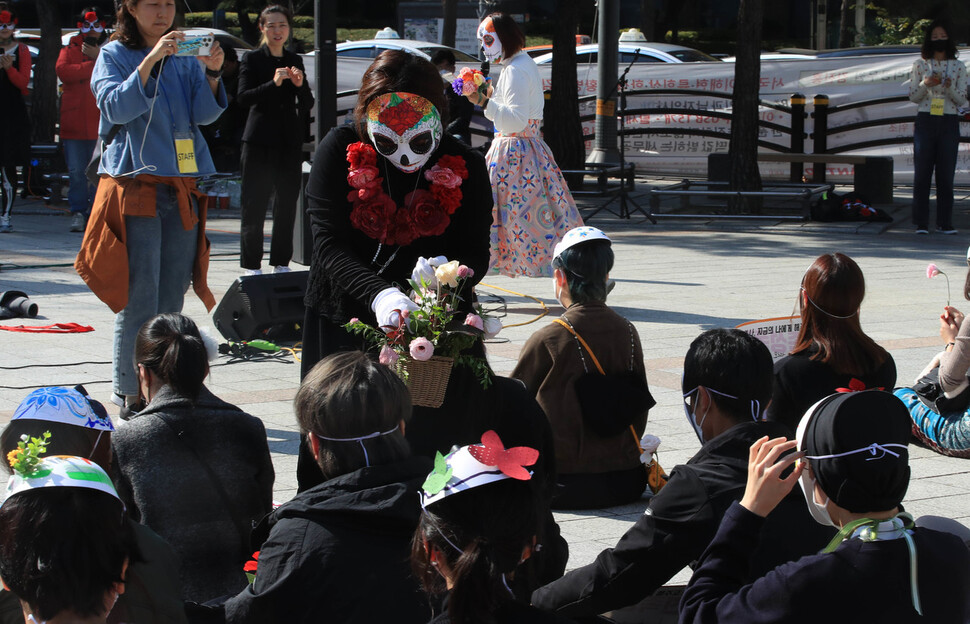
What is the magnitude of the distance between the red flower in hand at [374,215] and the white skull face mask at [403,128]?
147 mm

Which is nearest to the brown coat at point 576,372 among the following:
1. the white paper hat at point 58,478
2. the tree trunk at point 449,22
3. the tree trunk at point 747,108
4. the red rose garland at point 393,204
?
the red rose garland at point 393,204

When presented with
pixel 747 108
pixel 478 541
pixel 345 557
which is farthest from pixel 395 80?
pixel 747 108

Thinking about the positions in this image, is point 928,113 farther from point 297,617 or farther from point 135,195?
point 297,617

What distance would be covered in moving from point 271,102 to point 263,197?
0.72 metres

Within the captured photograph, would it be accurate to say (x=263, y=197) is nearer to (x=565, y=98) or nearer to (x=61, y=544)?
(x=61, y=544)

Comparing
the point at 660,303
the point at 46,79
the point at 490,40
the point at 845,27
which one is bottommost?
the point at 660,303

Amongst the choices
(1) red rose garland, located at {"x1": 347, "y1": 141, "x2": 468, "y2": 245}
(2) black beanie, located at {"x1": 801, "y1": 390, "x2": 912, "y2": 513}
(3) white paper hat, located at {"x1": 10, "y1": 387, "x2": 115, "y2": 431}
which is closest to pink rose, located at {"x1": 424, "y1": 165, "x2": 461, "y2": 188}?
(1) red rose garland, located at {"x1": 347, "y1": 141, "x2": 468, "y2": 245}

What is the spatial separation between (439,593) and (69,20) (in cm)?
3601

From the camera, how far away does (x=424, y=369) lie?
3648mm

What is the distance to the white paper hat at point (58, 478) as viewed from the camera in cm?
236

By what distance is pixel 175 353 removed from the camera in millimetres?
3684

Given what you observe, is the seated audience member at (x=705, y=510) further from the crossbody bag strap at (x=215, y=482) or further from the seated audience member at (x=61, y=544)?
the seated audience member at (x=61, y=544)

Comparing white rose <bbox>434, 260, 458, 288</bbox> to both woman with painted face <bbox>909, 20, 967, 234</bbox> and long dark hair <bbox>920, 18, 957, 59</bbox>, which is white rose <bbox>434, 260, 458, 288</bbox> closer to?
woman with painted face <bbox>909, 20, 967, 234</bbox>

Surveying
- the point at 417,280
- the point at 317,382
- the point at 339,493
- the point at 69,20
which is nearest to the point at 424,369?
the point at 417,280
